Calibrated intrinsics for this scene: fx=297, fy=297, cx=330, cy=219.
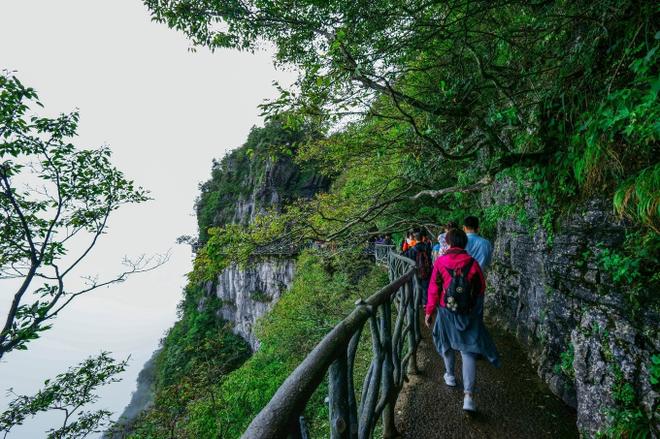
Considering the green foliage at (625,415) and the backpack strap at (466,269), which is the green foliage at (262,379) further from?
the green foliage at (625,415)

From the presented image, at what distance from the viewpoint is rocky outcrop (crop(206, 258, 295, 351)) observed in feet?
91.7

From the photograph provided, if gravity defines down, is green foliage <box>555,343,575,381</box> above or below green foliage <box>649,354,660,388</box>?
below

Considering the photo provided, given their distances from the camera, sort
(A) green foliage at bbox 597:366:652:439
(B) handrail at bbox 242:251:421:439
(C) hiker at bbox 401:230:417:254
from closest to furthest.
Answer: (B) handrail at bbox 242:251:421:439 < (A) green foliage at bbox 597:366:652:439 < (C) hiker at bbox 401:230:417:254

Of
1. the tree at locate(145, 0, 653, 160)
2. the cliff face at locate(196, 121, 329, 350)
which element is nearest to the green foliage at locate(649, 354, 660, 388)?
the tree at locate(145, 0, 653, 160)

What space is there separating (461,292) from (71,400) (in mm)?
9805

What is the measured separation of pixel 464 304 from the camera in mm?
2955

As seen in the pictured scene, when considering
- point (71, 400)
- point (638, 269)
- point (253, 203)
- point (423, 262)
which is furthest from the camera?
point (253, 203)

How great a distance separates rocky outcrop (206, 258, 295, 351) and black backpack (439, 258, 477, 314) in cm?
2343

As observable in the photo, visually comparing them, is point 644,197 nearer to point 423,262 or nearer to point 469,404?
point 469,404

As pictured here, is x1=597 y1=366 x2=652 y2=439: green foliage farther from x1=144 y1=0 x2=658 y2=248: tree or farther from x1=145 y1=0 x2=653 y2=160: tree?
x1=145 y1=0 x2=653 y2=160: tree

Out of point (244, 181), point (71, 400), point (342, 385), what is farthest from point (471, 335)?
point (244, 181)

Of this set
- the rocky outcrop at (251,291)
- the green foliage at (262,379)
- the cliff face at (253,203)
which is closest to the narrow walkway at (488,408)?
the green foliage at (262,379)

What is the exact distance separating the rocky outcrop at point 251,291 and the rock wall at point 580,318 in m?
22.5

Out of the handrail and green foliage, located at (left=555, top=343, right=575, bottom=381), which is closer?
the handrail
